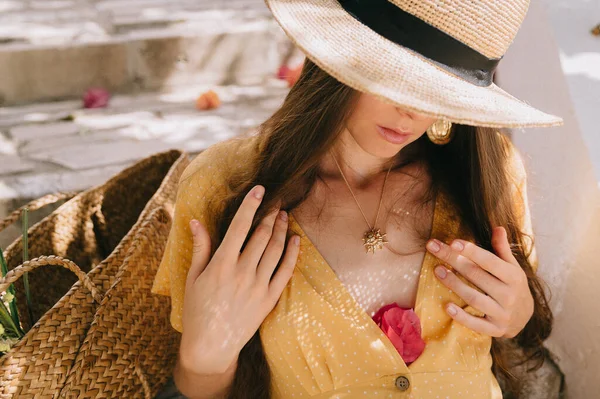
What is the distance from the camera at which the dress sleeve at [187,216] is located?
1.60 meters

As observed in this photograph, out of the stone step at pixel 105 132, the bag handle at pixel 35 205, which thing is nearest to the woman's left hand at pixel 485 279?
the bag handle at pixel 35 205

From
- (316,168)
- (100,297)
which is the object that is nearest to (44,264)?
(100,297)

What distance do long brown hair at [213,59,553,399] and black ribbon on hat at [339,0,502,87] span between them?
0.20 meters

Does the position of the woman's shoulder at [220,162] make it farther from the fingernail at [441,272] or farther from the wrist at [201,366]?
the fingernail at [441,272]

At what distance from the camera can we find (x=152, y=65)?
3670 mm

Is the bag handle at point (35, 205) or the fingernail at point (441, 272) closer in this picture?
the fingernail at point (441, 272)

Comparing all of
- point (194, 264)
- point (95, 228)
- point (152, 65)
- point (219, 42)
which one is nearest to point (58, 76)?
point (152, 65)

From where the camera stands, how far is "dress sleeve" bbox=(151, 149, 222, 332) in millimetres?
1597

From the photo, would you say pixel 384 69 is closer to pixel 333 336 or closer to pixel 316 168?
pixel 316 168

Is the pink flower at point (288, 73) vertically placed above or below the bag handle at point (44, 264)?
below

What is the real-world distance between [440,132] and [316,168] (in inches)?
14.2

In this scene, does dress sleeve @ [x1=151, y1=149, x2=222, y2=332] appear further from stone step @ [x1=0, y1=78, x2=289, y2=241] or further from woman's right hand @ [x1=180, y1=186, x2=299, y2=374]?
stone step @ [x1=0, y1=78, x2=289, y2=241]

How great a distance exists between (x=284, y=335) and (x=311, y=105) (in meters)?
0.56

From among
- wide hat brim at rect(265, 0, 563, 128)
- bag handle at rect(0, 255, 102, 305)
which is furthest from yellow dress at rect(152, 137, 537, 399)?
wide hat brim at rect(265, 0, 563, 128)
